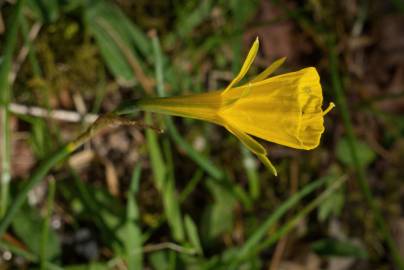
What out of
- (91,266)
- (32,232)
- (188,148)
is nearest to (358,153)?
(188,148)

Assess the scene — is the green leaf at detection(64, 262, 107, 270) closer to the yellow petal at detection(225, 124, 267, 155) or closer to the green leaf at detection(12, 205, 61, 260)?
the green leaf at detection(12, 205, 61, 260)

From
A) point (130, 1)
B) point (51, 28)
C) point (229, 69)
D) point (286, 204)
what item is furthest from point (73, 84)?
point (286, 204)

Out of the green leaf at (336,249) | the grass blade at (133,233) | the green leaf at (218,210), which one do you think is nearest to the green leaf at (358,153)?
the green leaf at (336,249)

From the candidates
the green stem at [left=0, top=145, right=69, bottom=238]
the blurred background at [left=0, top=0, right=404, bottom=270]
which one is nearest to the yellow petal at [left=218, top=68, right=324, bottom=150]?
the green stem at [left=0, top=145, right=69, bottom=238]

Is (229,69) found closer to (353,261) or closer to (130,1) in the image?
(130,1)

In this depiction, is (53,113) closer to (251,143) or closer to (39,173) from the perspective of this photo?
(39,173)
